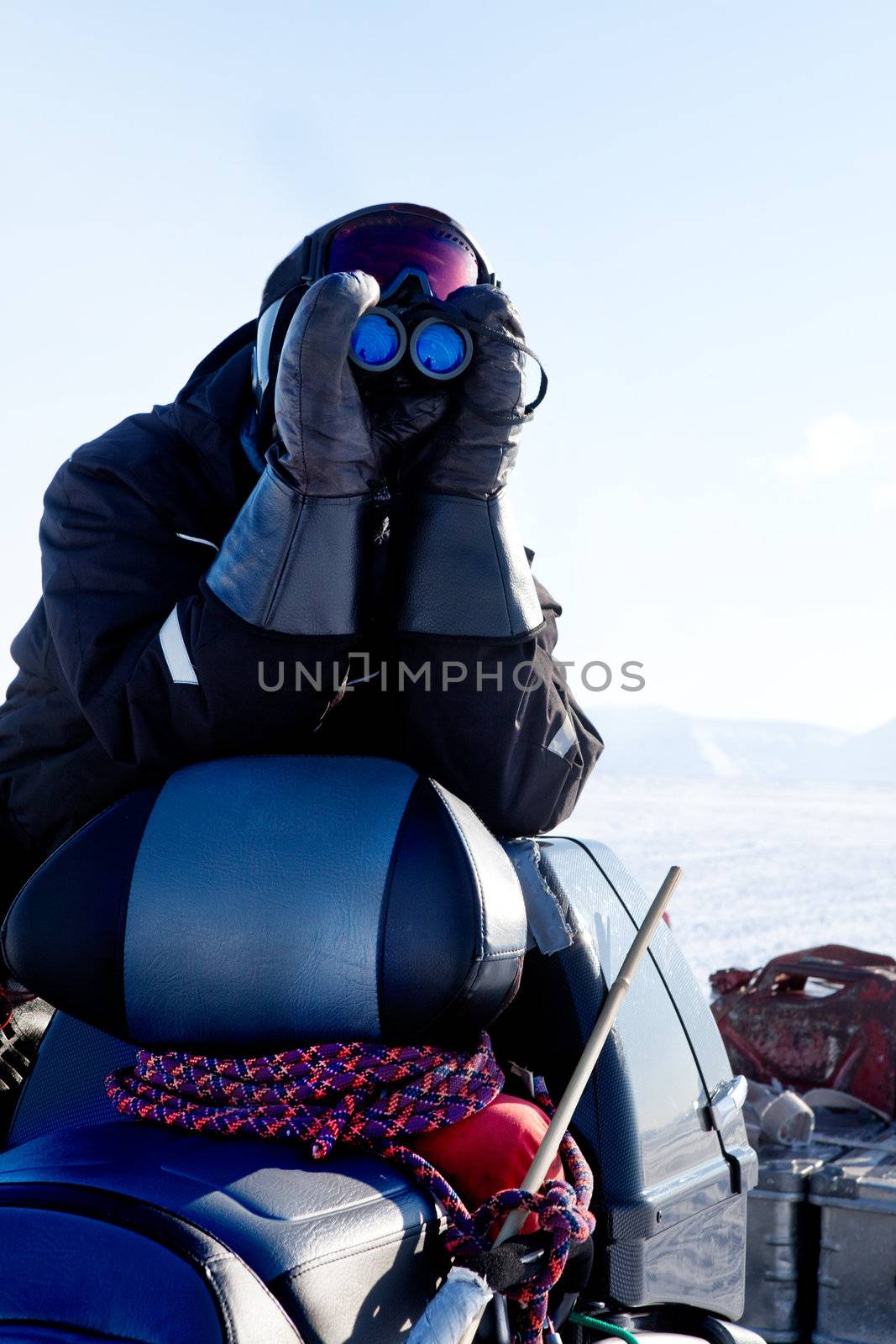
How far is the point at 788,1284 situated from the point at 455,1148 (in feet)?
4.78

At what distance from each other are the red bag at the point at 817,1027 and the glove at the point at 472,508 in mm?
1938

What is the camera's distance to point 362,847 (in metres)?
1.06

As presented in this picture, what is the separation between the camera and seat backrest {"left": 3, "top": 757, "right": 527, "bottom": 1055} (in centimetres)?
104

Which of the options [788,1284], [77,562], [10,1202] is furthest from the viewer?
[788,1284]

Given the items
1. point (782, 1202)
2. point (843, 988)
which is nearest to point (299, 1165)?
point (782, 1202)

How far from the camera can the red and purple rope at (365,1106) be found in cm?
101

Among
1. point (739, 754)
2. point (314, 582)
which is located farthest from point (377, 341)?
point (739, 754)

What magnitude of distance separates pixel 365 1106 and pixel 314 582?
484 millimetres

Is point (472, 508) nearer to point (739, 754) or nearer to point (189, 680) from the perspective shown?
point (189, 680)

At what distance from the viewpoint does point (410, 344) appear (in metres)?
1.25

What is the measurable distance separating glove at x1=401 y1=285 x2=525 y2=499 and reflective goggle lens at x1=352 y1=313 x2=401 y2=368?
0.09 meters

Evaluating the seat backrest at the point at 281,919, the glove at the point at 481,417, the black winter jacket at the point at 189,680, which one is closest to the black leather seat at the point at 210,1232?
the seat backrest at the point at 281,919

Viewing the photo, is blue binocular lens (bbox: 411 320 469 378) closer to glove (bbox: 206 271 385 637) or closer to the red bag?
glove (bbox: 206 271 385 637)

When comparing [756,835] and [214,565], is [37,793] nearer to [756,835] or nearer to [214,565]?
[214,565]
